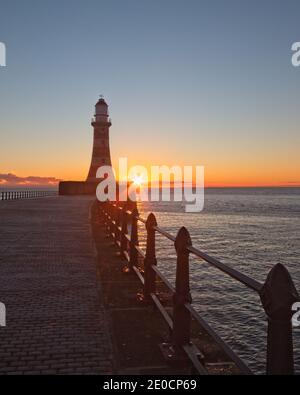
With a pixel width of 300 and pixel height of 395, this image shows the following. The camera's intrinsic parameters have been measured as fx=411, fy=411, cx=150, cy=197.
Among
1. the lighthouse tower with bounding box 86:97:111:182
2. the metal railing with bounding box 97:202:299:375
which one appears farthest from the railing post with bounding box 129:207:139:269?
the lighthouse tower with bounding box 86:97:111:182

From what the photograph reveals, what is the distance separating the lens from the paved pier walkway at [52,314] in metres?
4.12

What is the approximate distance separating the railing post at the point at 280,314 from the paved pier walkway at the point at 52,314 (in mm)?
2221

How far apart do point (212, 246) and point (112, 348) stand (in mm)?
21966

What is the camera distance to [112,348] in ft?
14.6

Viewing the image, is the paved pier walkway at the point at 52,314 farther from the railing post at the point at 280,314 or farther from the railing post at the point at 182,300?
the railing post at the point at 280,314

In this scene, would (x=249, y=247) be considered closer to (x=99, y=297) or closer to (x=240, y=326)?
(x=240, y=326)

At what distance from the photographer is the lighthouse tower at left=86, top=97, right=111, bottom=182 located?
68375 mm

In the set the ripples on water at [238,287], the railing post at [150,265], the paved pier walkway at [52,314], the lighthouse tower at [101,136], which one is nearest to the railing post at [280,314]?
the paved pier walkway at [52,314]

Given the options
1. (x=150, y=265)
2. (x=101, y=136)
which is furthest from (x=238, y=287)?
(x=101, y=136)

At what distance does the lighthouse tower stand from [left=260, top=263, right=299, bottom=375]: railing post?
67664mm

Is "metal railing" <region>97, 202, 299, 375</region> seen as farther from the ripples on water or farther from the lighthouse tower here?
the lighthouse tower
